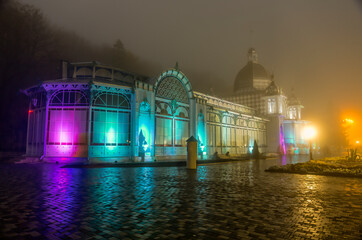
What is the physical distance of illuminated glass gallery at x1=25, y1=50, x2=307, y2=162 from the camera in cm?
2694

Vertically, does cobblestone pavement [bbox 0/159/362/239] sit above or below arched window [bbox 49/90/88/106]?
below

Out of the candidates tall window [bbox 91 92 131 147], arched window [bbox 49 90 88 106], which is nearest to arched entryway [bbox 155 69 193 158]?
tall window [bbox 91 92 131 147]

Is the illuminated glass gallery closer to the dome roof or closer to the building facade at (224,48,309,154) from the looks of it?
the building facade at (224,48,309,154)

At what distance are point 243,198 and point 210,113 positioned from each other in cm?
3532

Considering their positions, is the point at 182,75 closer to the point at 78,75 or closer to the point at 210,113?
the point at 210,113

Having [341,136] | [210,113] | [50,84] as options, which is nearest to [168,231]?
[50,84]

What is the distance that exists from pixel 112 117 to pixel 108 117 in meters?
0.45

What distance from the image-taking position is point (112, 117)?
28422 millimetres

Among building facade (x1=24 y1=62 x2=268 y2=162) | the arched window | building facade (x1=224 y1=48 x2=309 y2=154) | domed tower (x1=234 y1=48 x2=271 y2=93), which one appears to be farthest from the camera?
domed tower (x1=234 y1=48 x2=271 y2=93)

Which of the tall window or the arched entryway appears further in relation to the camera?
the arched entryway

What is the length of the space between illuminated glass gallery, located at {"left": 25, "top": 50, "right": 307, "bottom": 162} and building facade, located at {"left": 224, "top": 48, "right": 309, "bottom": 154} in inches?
1247

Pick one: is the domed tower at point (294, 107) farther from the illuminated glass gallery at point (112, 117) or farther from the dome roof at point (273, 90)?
the illuminated glass gallery at point (112, 117)

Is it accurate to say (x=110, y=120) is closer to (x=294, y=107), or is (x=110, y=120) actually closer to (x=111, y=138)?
(x=111, y=138)

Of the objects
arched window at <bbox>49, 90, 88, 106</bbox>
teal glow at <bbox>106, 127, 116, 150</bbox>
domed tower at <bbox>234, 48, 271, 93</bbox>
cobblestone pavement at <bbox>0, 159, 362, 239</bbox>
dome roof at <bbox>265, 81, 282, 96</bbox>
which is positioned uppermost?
domed tower at <bbox>234, 48, 271, 93</bbox>
